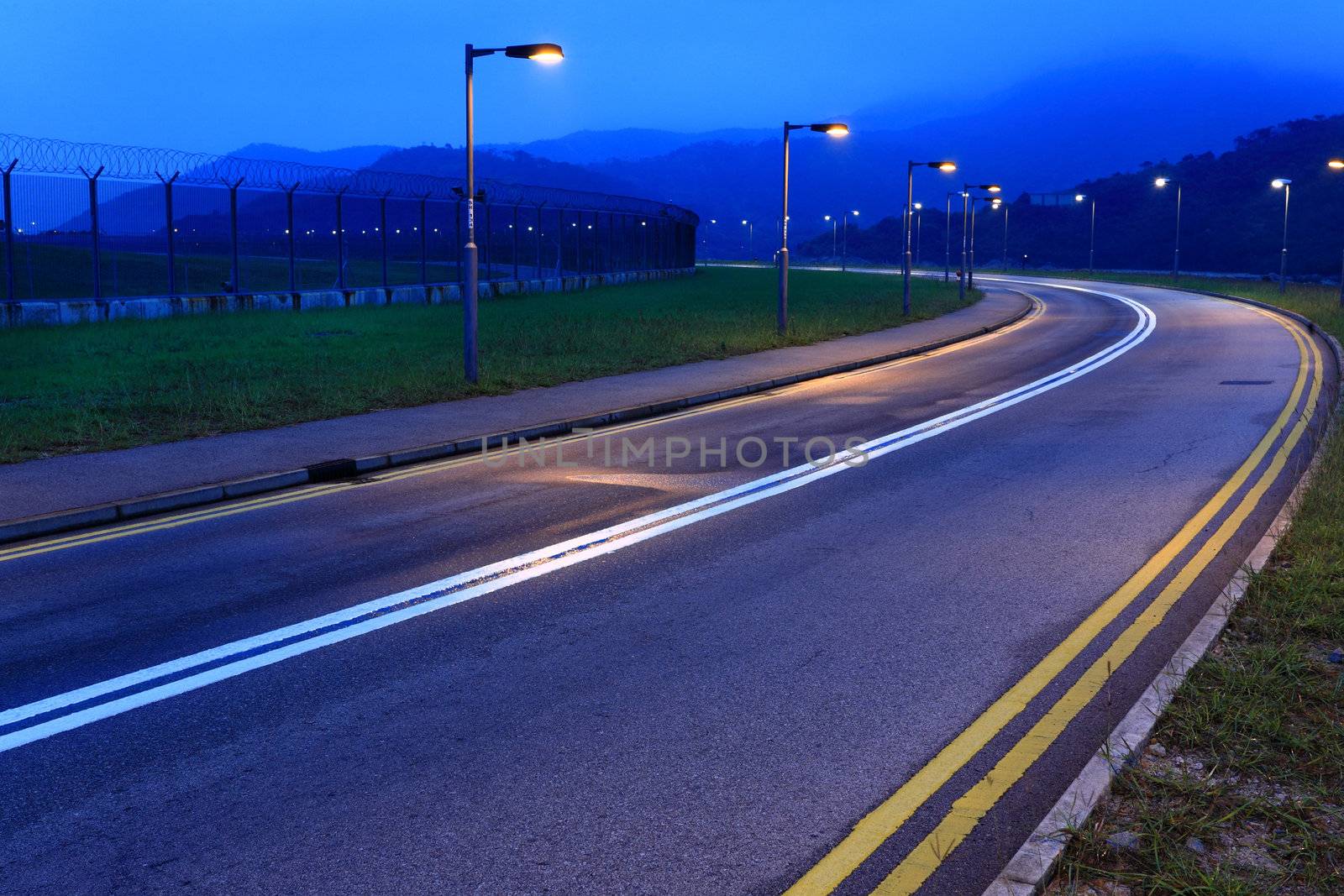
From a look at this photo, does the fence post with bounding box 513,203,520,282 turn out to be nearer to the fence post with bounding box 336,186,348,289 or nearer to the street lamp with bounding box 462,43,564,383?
the fence post with bounding box 336,186,348,289

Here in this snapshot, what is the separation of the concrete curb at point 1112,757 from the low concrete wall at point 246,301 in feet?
84.7

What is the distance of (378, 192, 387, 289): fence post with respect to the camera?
36.5 metres

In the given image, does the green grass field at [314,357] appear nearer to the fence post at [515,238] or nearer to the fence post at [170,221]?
the fence post at [170,221]

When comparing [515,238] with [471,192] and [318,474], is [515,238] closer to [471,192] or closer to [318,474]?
[471,192]

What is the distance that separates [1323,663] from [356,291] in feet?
111

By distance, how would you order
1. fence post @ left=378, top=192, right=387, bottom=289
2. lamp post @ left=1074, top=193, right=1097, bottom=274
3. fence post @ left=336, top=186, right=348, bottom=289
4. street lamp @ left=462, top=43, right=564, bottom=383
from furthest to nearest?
lamp post @ left=1074, top=193, right=1097, bottom=274, fence post @ left=378, top=192, right=387, bottom=289, fence post @ left=336, top=186, right=348, bottom=289, street lamp @ left=462, top=43, right=564, bottom=383

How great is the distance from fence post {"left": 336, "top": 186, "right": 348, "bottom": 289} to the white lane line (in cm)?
2471

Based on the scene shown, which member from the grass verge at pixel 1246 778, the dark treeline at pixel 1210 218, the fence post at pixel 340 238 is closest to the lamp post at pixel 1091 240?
the dark treeline at pixel 1210 218

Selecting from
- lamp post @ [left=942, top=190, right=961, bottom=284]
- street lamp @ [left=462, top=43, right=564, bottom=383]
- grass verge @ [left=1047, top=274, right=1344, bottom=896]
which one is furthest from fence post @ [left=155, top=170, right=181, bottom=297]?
lamp post @ [left=942, top=190, right=961, bottom=284]

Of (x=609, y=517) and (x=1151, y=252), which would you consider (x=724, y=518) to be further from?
(x=1151, y=252)

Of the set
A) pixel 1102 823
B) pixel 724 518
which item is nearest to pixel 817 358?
pixel 724 518

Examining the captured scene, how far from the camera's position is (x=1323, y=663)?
20.5 feet

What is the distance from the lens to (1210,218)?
11800 centimetres

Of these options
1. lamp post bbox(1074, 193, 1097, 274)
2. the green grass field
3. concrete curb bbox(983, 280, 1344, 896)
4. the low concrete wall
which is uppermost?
lamp post bbox(1074, 193, 1097, 274)
